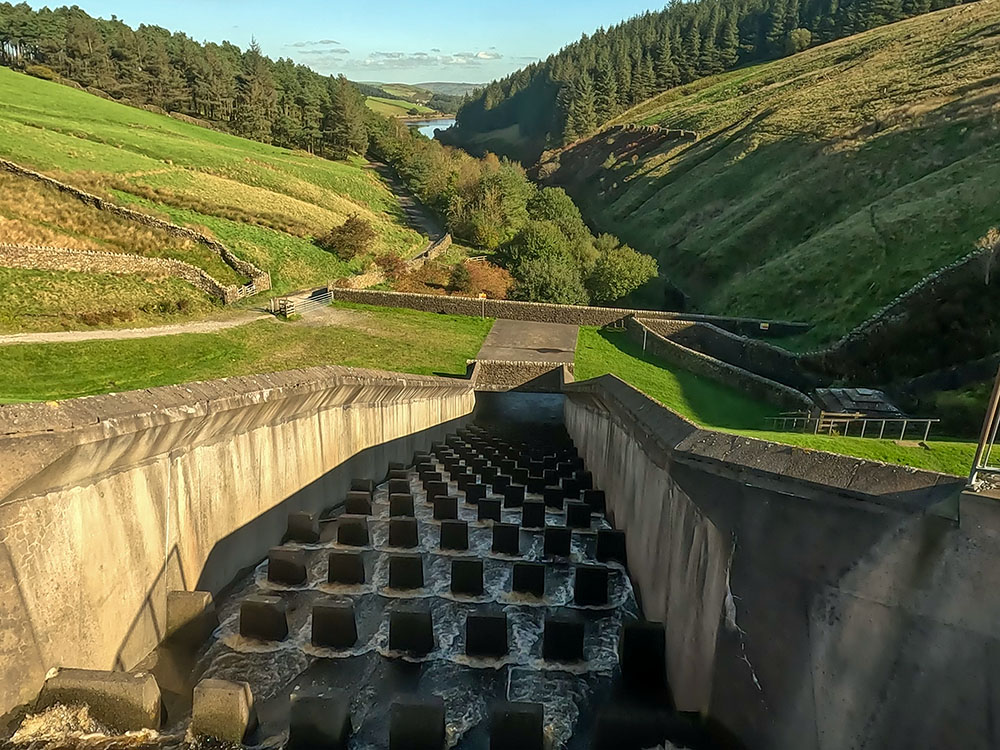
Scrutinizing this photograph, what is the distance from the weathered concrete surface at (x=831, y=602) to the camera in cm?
393

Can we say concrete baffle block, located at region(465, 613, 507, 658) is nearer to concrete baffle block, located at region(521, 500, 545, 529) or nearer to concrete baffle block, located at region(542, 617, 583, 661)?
concrete baffle block, located at region(542, 617, 583, 661)

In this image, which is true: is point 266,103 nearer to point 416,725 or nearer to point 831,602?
point 416,725

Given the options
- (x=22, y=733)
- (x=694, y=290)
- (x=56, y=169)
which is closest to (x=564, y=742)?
(x=22, y=733)

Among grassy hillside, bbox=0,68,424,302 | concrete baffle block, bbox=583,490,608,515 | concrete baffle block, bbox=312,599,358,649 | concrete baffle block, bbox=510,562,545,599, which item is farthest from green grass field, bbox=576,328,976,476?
grassy hillside, bbox=0,68,424,302

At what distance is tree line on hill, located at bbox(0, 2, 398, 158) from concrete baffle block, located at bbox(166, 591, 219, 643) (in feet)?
372

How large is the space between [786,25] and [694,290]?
12301cm

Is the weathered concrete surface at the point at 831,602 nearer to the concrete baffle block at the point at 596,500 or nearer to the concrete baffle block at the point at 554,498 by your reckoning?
the concrete baffle block at the point at 596,500

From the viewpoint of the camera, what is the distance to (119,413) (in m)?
6.09

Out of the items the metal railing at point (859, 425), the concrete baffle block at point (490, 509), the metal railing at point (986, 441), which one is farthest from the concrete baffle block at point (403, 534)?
the metal railing at point (859, 425)

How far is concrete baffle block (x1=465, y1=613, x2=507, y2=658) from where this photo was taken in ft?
23.0

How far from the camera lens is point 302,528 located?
9734 mm

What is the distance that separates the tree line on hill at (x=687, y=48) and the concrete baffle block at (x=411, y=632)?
448ft

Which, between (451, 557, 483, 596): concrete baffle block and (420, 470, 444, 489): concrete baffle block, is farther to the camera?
(420, 470, 444, 489): concrete baffle block

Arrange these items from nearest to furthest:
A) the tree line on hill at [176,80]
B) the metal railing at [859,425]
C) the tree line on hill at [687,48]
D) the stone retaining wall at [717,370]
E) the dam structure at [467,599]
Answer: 1. the dam structure at [467,599]
2. the metal railing at [859,425]
3. the stone retaining wall at [717,370]
4. the tree line on hill at [176,80]
5. the tree line on hill at [687,48]
